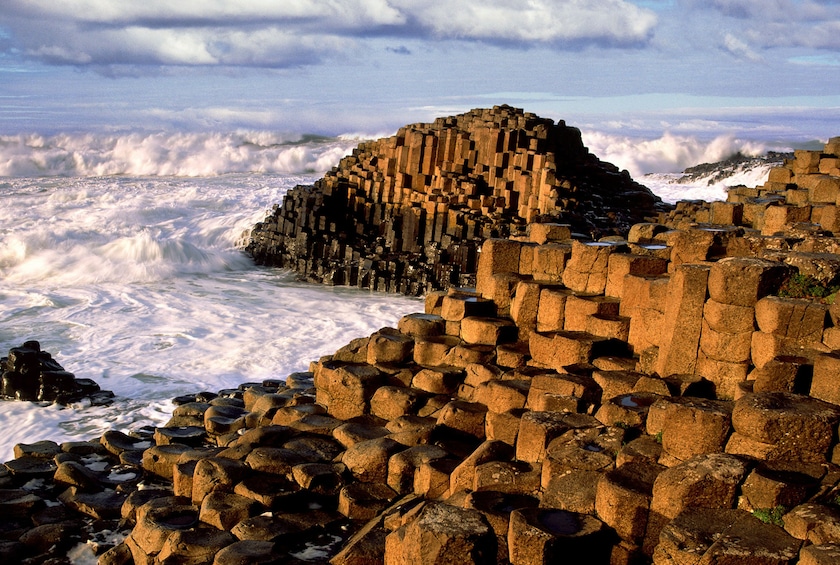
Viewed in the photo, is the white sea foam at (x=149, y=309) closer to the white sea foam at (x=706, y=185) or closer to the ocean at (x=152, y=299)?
the ocean at (x=152, y=299)

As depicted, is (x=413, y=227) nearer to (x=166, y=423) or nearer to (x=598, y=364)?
(x=166, y=423)

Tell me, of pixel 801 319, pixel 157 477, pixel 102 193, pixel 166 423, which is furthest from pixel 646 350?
pixel 102 193

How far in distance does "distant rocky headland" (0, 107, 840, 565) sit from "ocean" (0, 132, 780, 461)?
129 inches

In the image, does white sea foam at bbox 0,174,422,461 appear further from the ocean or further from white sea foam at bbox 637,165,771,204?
white sea foam at bbox 637,165,771,204

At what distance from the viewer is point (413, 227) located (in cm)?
2984

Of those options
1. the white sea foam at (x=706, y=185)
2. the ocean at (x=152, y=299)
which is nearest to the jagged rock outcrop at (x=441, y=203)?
the ocean at (x=152, y=299)

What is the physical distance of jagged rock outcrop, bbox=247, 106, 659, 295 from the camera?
27375mm

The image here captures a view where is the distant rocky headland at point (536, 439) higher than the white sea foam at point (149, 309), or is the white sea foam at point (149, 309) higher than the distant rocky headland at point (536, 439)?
the distant rocky headland at point (536, 439)

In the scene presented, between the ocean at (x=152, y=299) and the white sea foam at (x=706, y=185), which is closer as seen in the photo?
the ocean at (x=152, y=299)

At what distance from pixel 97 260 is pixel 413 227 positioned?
10712 mm

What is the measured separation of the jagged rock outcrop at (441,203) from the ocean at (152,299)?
1.27 m

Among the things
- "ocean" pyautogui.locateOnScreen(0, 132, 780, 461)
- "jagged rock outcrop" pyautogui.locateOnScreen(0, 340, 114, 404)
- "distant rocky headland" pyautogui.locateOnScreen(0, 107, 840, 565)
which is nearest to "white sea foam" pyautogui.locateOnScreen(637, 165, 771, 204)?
"ocean" pyautogui.locateOnScreen(0, 132, 780, 461)

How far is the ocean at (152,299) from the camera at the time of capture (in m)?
16.0

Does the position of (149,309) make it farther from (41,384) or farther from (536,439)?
(536,439)
